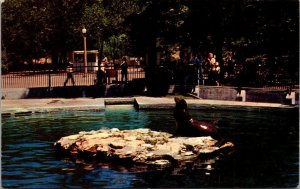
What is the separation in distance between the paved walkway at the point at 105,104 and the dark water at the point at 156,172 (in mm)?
1223

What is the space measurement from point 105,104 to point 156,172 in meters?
13.1

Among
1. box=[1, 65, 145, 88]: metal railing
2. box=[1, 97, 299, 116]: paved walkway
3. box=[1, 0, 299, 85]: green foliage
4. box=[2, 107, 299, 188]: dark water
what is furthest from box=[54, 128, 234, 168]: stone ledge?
box=[1, 65, 145, 88]: metal railing

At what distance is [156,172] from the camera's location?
1105 centimetres

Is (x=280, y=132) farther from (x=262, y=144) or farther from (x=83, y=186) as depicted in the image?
(x=83, y=186)

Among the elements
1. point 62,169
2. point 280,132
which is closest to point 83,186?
point 62,169

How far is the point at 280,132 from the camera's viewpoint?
16.3 metres

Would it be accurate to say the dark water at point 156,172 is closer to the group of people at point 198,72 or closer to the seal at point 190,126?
the seal at point 190,126

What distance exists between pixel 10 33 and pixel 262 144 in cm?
4071

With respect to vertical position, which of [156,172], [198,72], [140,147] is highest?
[198,72]

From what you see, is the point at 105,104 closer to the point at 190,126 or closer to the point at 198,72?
the point at 198,72

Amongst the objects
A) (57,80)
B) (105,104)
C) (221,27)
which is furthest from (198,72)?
(57,80)

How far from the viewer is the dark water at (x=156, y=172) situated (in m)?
10.4

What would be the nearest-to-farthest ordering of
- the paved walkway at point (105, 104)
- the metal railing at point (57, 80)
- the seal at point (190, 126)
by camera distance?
the seal at point (190, 126) → the paved walkway at point (105, 104) → the metal railing at point (57, 80)

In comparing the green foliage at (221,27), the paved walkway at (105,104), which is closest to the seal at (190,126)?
the paved walkway at (105,104)
